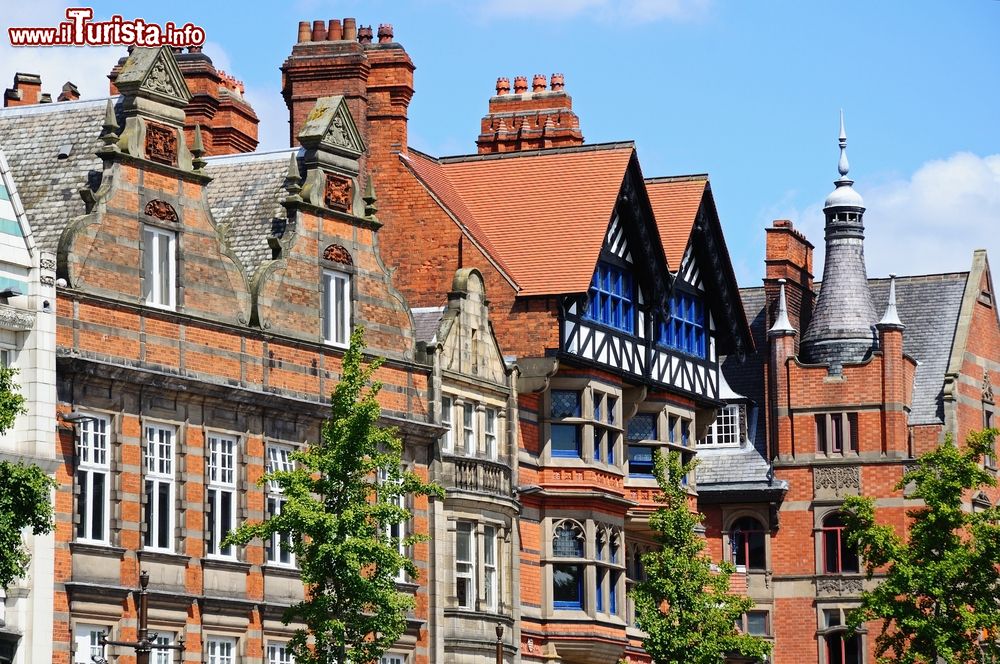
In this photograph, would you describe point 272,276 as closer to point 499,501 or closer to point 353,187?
point 353,187

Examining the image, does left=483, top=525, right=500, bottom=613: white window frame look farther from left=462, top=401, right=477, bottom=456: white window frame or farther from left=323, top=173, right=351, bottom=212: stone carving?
left=323, top=173, right=351, bottom=212: stone carving

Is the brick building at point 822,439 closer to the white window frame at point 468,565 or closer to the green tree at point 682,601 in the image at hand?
the green tree at point 682,601

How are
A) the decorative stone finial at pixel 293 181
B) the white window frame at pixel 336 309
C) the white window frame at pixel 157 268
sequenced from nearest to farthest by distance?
the white window frame at pixel 157 268 → the decorative stone finial at pixel 293 181 → the white window frame at pixel 336 309

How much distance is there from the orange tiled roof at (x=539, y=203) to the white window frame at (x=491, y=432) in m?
3.34

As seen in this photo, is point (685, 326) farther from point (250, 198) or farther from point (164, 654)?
point (164, 654)

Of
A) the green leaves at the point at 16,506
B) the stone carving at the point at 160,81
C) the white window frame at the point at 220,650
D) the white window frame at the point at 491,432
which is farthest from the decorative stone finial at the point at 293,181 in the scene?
the green leaves at the point at 16,506

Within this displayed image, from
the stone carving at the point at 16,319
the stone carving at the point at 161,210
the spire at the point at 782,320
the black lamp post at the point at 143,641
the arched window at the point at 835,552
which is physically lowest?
the black lamp post at the point at 143,641

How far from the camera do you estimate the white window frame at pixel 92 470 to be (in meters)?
44.2

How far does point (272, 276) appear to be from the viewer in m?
49.7

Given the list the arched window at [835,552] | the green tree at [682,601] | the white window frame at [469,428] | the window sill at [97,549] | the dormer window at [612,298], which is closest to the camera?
the window sill at [97,549]

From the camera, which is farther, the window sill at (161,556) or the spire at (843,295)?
the spire at (843,295)

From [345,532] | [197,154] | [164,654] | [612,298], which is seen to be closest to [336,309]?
[197,154]

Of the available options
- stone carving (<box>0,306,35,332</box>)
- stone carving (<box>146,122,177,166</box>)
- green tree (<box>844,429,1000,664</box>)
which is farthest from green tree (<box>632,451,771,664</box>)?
stone carving (<box>0,306,35,332</box>)

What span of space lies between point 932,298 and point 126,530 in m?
42.8
